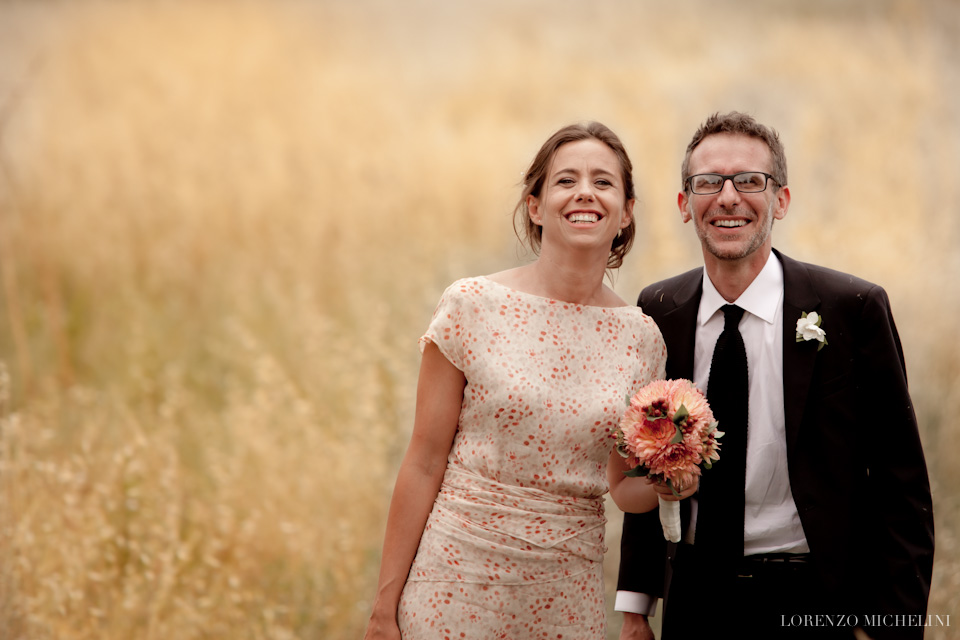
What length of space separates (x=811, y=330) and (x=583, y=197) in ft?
2.23

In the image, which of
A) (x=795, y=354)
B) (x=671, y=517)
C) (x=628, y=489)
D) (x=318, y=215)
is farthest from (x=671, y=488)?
(x=318, y=215)

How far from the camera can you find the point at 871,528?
7.10 feet

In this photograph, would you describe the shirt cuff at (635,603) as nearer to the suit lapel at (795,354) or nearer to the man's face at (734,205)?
the suit lapel at (795,354)

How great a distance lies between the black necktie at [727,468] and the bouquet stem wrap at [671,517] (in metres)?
0.12

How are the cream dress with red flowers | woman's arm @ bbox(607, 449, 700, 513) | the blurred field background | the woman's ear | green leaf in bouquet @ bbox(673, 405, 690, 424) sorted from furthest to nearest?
the blurred field background
the woman's ear
woman's arm @ bbox(607, 449, 700, 513)
the cream dress with red flowers
green leaf in bouquet @ bbox(673, 405, 690, 424)

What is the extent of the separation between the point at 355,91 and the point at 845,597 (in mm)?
4921

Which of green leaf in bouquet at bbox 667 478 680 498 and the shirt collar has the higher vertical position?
the shirt collar

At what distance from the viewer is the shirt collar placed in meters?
2.24

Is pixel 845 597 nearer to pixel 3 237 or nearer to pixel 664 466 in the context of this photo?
pixel 664 466

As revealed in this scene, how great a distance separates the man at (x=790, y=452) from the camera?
6.91ft

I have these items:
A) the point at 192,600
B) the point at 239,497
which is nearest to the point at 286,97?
the point at 239,497

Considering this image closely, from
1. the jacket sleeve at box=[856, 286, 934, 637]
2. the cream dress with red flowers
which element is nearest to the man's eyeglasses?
the jacket sleeve at box=[856, 286, 934, 637]

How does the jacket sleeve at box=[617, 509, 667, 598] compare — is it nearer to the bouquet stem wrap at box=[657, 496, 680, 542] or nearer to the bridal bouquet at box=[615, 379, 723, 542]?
the bouquet stem wrap at box=[657, 496, 680, 542]

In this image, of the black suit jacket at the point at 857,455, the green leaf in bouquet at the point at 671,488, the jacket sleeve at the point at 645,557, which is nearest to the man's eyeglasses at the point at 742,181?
the black suit jacket at the point at 857,455
